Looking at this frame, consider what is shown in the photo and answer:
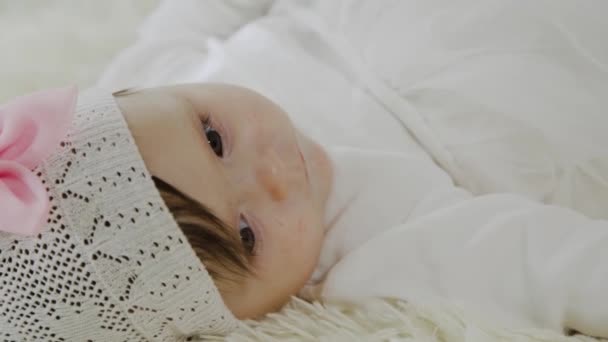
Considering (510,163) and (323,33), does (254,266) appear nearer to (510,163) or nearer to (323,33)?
(510,163)

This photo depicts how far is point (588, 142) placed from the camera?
3.29 ft

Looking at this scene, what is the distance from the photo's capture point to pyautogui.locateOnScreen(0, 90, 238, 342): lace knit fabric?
0.71m

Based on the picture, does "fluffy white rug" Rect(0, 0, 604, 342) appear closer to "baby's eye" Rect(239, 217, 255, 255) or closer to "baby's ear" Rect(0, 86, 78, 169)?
"baby's eye" Rect(239, 217, 255, 255)

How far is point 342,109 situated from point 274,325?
0.43m

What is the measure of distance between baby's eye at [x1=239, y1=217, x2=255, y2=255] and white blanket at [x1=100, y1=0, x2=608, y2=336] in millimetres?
148

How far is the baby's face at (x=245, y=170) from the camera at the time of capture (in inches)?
30.5

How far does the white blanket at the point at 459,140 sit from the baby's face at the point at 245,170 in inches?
3.7

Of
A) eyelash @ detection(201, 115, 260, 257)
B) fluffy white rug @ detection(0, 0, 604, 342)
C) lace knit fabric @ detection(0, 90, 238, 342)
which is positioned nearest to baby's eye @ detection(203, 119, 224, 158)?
eyelash @ detection(201, 115, 260, 257)

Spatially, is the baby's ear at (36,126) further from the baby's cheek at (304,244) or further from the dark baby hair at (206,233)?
the baby's cheek at (304,244)

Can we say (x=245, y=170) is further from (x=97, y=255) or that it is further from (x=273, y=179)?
(x=97, y=255)

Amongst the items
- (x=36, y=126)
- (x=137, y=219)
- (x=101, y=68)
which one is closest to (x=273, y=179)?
(x=137, y=219)

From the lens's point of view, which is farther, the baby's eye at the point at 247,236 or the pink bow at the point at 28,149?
the baby's eye at the point at 247,236

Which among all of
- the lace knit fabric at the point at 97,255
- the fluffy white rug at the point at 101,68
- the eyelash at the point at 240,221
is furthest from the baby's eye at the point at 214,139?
the fluffy white rug at the point at 101,68

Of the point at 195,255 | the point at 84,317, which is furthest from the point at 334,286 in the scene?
the point at 84,317
